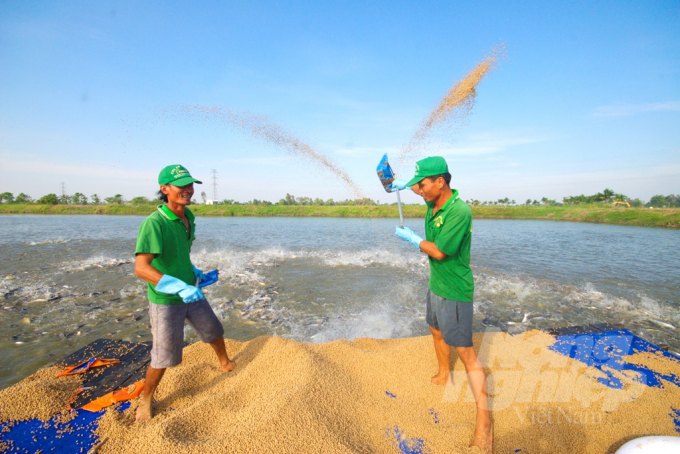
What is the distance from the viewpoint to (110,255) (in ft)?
43.2

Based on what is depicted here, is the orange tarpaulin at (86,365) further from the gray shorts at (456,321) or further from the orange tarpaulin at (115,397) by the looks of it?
the gray shorts at (456,321)

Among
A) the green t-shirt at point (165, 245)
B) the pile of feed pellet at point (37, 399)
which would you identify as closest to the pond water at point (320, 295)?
the pile of feed pellet at point (37, 399)

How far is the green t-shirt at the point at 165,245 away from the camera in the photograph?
2.61 meters

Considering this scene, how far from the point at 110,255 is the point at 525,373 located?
15214 mm

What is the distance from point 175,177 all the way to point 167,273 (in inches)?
34.2

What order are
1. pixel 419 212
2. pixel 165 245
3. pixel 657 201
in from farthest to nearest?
pixel 657 201, pixel 419 212, pixel 165 245

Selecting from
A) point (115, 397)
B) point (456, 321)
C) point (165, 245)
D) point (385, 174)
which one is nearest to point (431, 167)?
point (385, 174)

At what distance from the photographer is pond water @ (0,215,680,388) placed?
575 cm

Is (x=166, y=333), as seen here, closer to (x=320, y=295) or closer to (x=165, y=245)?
(x=165, y=245)

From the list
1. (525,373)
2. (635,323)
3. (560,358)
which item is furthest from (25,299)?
(635,323)

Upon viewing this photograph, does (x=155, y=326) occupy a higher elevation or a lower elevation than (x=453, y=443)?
higher

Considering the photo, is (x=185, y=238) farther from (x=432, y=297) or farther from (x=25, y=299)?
(x=25, y=299)

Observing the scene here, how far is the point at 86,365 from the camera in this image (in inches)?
137

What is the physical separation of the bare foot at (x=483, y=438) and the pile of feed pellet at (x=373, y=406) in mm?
91
